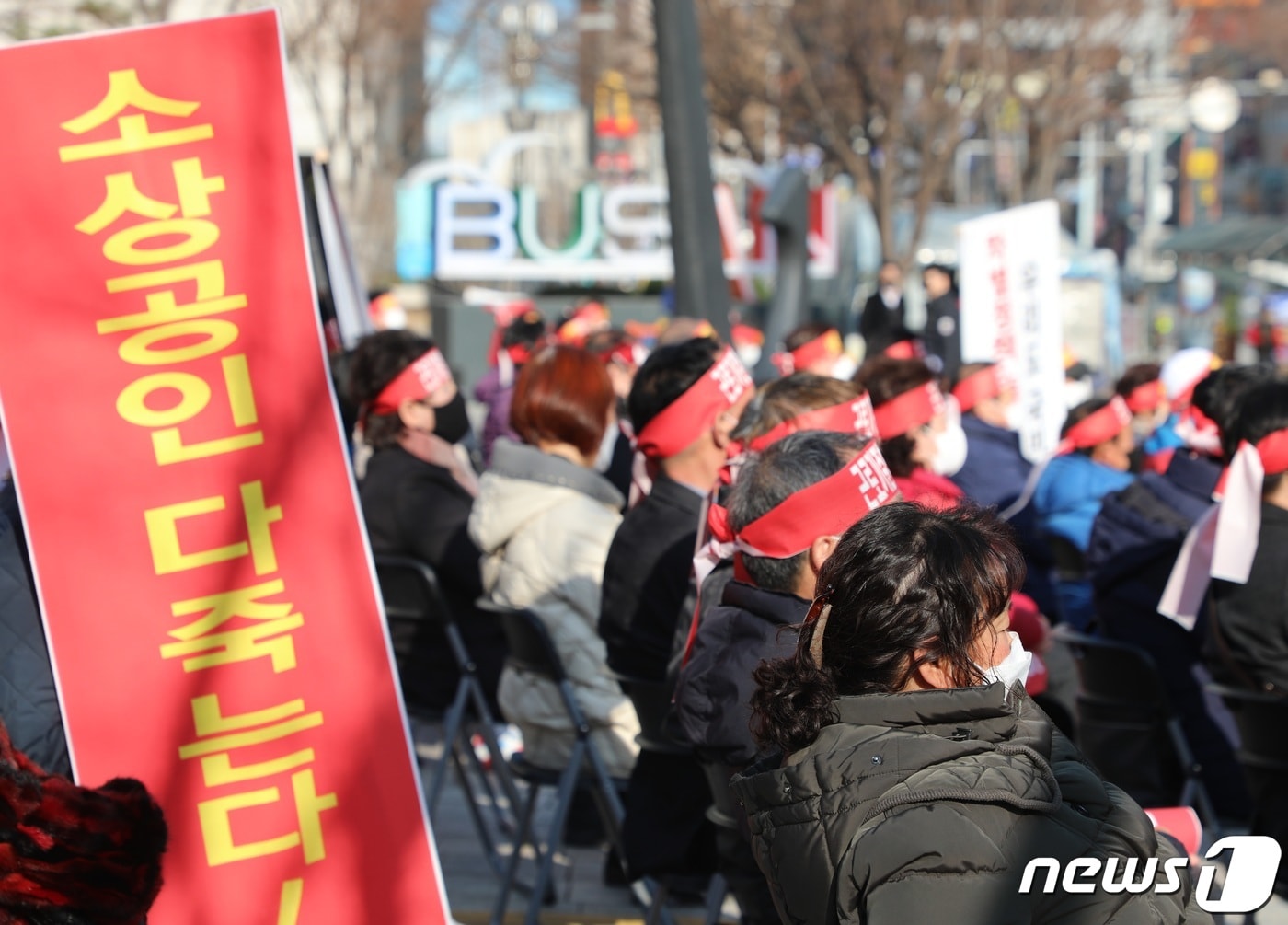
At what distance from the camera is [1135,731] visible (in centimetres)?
489

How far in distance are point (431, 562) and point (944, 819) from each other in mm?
3868

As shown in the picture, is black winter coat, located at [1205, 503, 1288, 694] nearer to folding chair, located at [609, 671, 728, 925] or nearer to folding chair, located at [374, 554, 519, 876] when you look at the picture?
folding chair, located at [609, 671, 728, 925]

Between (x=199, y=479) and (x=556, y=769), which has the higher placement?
(x=199, y=479)

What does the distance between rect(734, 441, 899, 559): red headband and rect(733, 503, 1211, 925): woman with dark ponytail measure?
0.92 metres

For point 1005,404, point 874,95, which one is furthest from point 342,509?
point 874,95

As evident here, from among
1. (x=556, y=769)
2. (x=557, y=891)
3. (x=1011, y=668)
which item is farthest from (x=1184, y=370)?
(x=1011, y=668)

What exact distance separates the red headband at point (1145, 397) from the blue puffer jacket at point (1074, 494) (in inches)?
28.5

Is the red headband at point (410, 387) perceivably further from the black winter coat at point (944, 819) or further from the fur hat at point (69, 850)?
the black winter coat at point (944, 819)

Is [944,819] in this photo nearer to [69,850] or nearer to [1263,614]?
[69,850]

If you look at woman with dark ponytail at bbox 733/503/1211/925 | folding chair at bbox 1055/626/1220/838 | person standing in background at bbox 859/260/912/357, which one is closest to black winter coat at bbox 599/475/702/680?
folding chair at bbox 1055/626/1220/838

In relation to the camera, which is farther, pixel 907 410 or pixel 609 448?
pixel 609 448

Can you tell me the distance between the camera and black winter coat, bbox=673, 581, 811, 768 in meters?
3.17

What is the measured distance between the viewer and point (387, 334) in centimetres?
617

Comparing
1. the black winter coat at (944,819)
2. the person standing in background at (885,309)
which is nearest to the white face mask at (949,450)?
the black winter coat at (944,819)
